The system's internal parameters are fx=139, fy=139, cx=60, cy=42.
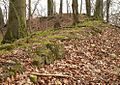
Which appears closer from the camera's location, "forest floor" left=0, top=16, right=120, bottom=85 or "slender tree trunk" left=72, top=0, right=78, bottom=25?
"forest floor" left=0, top=16, right=120, bottom=85

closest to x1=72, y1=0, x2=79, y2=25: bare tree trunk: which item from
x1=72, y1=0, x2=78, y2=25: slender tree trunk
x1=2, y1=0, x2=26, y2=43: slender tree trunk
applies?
x1=72, y1=0, x2=78, y2=25: slender tree trunk

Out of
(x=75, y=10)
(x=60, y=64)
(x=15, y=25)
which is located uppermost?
(x=75, y=10)

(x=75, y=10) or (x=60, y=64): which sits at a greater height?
(x=75, y=10)

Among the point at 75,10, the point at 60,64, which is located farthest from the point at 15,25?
the point at 75,10

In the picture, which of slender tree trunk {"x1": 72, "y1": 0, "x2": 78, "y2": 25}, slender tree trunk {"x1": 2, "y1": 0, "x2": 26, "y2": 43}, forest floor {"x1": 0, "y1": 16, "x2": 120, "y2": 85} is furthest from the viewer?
slender tree trunk {"x1": 72, "y1": 0, "x2": 78, "y2": 25}

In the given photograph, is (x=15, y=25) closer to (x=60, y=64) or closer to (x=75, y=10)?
(x=60, y=64)

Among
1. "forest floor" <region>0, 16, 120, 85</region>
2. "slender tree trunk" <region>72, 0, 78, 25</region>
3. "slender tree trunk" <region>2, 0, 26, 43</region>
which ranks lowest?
"forest floor" <region>0, 16, 120, 85</region>

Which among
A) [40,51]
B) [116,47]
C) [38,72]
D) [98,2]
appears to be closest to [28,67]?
[38,72]

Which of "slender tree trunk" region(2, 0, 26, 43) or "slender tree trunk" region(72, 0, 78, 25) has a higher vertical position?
"slender tree trunk" region(72, 0, 78, 25)

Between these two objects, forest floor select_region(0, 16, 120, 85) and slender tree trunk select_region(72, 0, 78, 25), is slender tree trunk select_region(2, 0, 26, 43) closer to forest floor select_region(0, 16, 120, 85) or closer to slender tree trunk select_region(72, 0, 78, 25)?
forest floor select_region(0, 16, 120, 85)

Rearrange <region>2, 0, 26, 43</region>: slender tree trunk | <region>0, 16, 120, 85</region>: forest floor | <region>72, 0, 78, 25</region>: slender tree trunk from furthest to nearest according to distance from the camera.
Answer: <region>72, 0, 78, 25</region>: slender tree trunk < <region>2, 0, 26, 43</region>: slender tree trunk < <region>0, 16, 120, 85</region>: forest floor

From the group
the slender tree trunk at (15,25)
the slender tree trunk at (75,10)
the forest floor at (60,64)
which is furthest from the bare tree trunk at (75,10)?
the slender tree trunk at (15,25)

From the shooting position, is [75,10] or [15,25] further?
[75,10]

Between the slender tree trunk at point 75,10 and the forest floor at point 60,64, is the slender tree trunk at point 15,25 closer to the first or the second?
the forest floor at point 60,64
